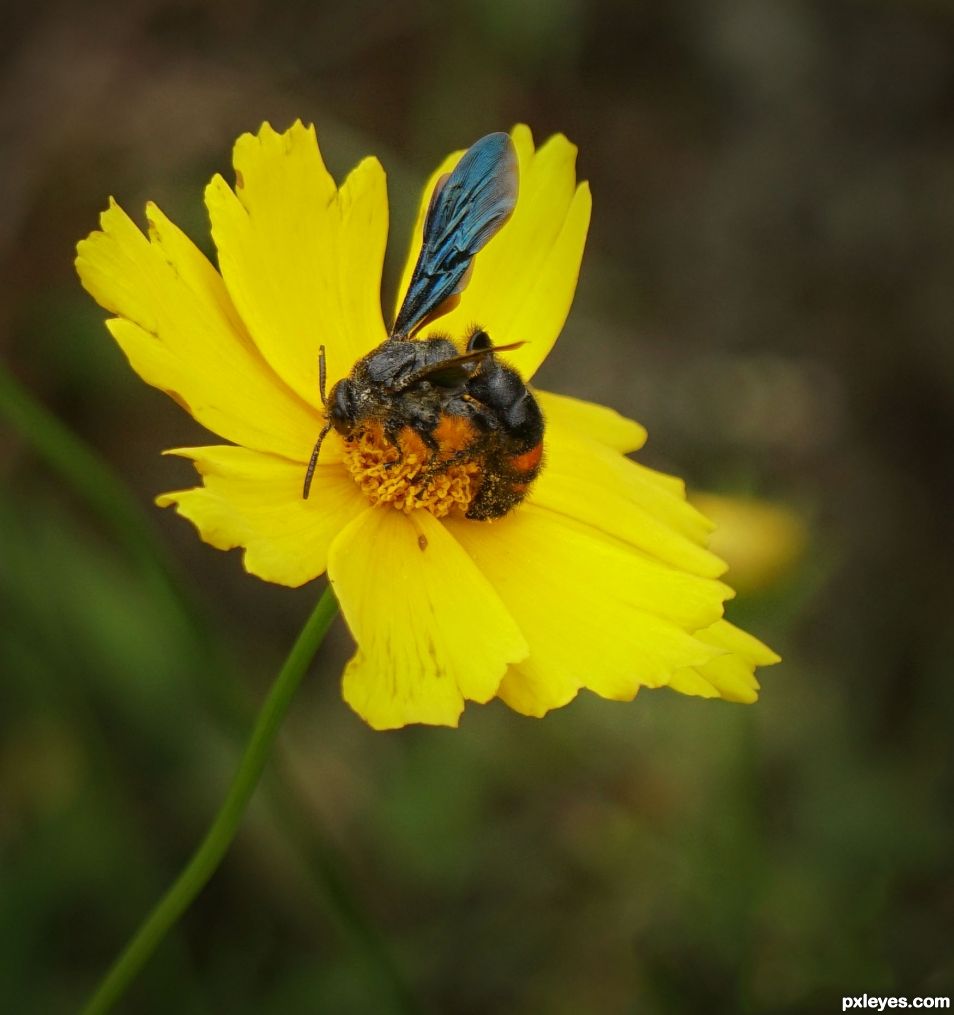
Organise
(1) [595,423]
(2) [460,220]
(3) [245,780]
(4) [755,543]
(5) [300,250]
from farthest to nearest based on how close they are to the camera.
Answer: (4) [755,543] < (1) [595,423] < (5) [300,250] < (2) [460,220] < (3) [245,780]

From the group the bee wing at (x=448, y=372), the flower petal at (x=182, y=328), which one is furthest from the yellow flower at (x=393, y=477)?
the bee wing at (x=448, y=372)

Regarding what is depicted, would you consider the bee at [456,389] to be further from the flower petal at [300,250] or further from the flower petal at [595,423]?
the flower petal at [595,423]

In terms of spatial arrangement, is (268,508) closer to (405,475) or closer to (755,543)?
(405,475)

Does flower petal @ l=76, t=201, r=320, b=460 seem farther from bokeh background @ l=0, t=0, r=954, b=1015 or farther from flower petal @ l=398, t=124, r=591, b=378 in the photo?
flower petal @ l=398, t=124, r=591, b=378

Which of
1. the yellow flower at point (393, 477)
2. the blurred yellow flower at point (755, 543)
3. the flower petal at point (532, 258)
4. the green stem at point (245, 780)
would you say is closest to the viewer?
the green stem at point (245, 780)

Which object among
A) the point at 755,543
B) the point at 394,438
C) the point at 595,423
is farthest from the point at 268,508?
the point at 755,543

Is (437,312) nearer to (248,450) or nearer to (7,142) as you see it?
(248,450)
